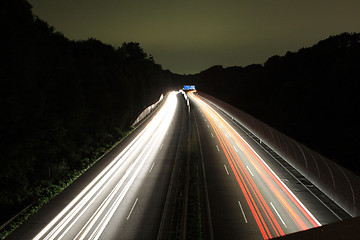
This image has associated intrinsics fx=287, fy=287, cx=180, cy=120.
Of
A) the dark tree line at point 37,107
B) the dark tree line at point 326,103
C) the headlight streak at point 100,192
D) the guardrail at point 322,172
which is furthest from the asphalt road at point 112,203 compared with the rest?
the dark tree line at point 326,103

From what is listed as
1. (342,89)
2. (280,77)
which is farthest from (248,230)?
(280,77)

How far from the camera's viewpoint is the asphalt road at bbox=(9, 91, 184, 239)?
50.5ft

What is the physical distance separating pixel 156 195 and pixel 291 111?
55.5 m

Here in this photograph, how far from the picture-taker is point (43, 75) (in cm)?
2438

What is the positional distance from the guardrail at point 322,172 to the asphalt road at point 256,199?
0.95m

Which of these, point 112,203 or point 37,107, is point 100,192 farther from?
point 37,107

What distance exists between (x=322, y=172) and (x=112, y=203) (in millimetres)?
14515

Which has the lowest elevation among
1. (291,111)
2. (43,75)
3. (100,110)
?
(291,111)

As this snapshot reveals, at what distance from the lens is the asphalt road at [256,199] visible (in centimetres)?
1580

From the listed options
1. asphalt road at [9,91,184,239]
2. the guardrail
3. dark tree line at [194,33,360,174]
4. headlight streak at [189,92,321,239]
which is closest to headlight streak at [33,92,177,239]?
asphalt road at [9,91,184,239]

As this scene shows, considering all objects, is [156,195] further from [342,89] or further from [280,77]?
[280,77]

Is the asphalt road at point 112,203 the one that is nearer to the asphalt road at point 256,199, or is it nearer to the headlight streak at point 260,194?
the asphalt road at point 256,199

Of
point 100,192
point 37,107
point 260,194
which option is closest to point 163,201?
point 100,192

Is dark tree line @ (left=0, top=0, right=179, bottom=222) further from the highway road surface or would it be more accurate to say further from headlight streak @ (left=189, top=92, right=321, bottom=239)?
headlight streak @ (left=189, top=92, right=321, bottom=239)
